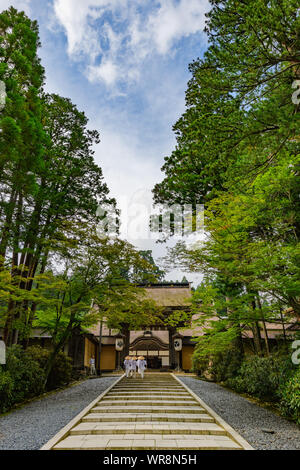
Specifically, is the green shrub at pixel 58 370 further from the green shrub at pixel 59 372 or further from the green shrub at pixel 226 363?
the green shrub at pixel 226 363

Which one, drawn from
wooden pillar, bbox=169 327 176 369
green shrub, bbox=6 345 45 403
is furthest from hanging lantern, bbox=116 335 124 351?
green shrub, bbox=6 345 45 403

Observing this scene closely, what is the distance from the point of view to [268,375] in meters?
7.69

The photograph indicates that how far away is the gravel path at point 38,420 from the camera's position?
5.05m

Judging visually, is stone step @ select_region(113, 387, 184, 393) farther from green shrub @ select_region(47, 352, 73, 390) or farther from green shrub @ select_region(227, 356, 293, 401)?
green shrub @ select_region(227, 356, 293, 401)

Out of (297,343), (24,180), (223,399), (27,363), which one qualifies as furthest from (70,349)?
(297,343)

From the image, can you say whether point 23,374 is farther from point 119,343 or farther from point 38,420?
→ point 119,343

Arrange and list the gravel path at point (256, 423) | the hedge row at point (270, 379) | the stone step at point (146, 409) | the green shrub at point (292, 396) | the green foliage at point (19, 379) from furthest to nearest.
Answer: the green foliage at point (19, 379) < the stone step at point (146, 409) < the hedge row at point (270, 379) < the green shrub at point (292, 396) < the gravel path at point (256, 423)

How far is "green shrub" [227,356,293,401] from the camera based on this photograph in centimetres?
700

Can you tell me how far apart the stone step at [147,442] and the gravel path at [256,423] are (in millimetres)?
586

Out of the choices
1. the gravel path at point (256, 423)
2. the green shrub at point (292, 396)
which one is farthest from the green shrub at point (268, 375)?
the gravel path at point (256, 423)

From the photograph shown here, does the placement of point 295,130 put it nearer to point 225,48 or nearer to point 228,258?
point 225,48

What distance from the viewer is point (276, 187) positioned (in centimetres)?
713

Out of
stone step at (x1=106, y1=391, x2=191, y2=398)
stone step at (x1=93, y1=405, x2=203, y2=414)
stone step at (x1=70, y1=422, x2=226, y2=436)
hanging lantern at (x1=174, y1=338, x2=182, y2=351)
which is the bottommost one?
stone step at (x1=106, y1=391, x2=191, y2=398)

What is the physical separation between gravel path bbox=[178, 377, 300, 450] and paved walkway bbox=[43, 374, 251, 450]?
0.31 meters
